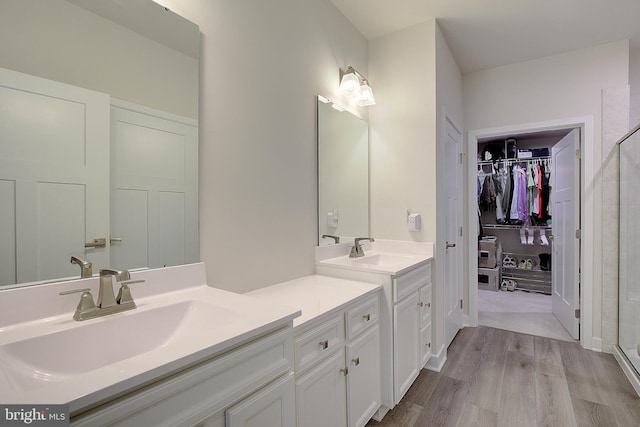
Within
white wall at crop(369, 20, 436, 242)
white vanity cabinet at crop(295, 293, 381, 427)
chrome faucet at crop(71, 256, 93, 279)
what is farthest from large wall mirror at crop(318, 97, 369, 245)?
chrome faucet at crop(71, 256, 93, 279)

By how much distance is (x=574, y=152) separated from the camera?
2.89 metres

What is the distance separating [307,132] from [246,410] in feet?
5.11

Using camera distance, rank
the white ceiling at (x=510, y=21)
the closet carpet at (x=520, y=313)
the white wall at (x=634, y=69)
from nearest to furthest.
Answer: the white ceiling at (x=510, y=21)
the white wall at (x=634, y=69)
the closet carpet at (x=520, y=313)

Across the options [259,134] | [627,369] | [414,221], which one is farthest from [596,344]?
[259,134]

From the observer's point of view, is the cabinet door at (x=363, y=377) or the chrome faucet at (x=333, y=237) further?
the chrome faucet at (x=333, y=237)

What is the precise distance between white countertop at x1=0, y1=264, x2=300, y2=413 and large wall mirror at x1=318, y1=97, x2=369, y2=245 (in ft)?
3.56

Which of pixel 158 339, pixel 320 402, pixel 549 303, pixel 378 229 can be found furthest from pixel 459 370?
pixel 549 303

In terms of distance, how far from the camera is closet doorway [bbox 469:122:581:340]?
3396 mm

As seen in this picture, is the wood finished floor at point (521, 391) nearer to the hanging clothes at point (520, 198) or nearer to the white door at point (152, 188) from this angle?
the white door at point (152, 188)

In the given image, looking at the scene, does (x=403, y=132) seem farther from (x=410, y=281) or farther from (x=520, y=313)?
(x=520, y=313)

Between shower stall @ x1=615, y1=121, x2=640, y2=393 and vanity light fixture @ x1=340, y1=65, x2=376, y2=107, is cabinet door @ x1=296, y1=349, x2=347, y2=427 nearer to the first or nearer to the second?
vanity light fixture @ x1=340, y1=65, x2=376, y2=107

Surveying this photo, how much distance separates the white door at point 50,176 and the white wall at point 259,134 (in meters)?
0.40

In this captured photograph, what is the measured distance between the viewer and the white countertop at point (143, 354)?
1.88 feet

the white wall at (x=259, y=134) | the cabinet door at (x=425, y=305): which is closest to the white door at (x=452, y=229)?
the cabinet door at (x=425, y=305)
